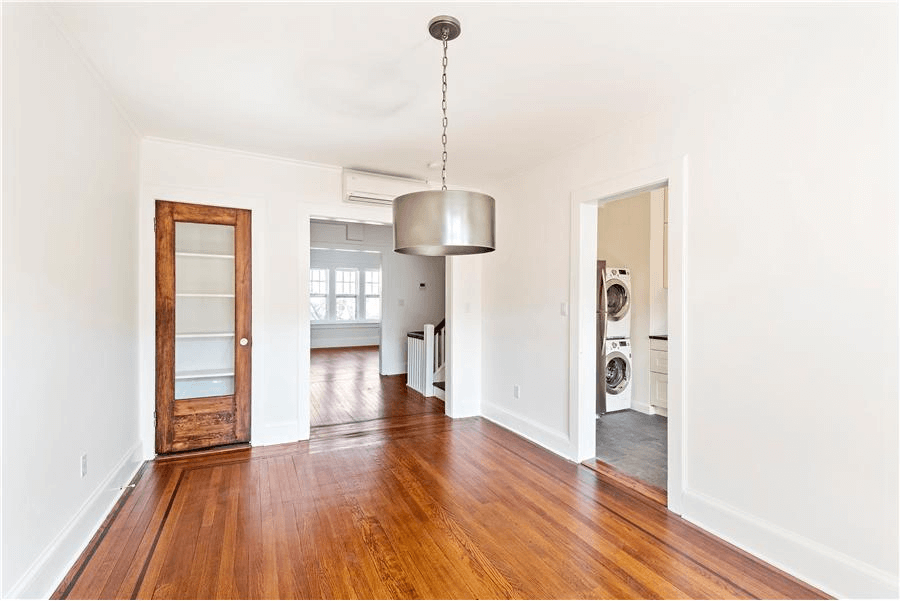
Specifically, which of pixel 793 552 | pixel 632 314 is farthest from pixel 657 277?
pixel 793 552

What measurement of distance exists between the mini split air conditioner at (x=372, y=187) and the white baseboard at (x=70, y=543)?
2.74m

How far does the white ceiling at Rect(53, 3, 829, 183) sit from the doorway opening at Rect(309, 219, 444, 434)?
5.56ft

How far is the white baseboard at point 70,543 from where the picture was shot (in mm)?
1732

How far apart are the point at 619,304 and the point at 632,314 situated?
312 mm

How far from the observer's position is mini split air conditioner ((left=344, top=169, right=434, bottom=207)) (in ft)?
13.3

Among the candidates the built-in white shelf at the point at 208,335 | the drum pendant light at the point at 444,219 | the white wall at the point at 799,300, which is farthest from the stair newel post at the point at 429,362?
the drum pendant light at the point at 444,219

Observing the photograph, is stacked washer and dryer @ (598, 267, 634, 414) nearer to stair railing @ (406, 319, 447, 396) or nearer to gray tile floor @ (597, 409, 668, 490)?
gray tile floor @ (597, 409, 668, 490)

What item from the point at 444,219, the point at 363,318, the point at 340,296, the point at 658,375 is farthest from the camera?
the point at 363,318

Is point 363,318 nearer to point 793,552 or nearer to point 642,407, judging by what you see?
point 642,407

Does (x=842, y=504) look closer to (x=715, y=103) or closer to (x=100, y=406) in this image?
(x=715, y=103)

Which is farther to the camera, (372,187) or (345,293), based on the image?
(345,293)

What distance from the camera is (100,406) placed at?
2537mm

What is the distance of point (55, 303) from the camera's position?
197 cm

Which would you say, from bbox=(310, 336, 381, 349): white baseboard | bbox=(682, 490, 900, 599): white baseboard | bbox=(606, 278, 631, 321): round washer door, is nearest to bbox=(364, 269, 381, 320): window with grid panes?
bbox=(310, 336, 381, 349): white baseboard
